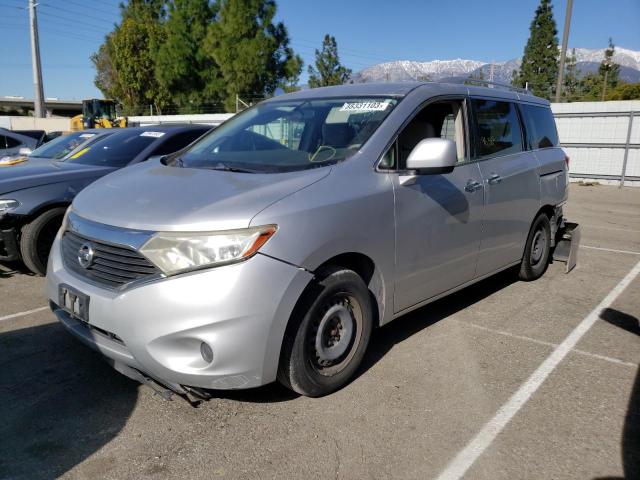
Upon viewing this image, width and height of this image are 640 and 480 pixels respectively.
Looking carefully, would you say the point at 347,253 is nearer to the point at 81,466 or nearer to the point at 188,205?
the point at 188,205

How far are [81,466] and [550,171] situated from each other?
4838mm

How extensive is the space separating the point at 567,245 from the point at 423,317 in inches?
99.1

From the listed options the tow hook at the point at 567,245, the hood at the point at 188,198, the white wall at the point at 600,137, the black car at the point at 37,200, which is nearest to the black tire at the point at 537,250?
the tow hook at the point at 567,245

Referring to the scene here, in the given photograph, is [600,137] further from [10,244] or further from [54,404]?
[54,404]

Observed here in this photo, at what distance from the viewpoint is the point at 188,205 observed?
2.78 m

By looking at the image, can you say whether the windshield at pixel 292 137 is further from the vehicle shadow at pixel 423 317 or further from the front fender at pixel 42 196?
the front fender at pixel 42 196

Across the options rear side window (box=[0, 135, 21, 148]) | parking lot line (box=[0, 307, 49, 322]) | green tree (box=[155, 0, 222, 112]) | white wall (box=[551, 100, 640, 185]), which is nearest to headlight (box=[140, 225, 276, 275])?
parking lot line (box=[0, 307, 49, 322])

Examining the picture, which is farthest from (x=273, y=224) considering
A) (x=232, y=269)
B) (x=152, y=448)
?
(x=152, y=448)

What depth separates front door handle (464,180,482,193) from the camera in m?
3.98

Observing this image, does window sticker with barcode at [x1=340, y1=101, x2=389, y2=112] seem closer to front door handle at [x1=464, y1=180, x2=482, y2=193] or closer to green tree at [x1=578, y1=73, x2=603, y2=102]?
front door handle at [x1=464, y1=180, x2=482, y2=193]

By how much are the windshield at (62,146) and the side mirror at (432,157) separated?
5113mm

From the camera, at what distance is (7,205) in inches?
206

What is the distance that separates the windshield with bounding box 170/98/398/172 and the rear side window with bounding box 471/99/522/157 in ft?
3.51

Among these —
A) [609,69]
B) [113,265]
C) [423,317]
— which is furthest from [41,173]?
[609,69]
